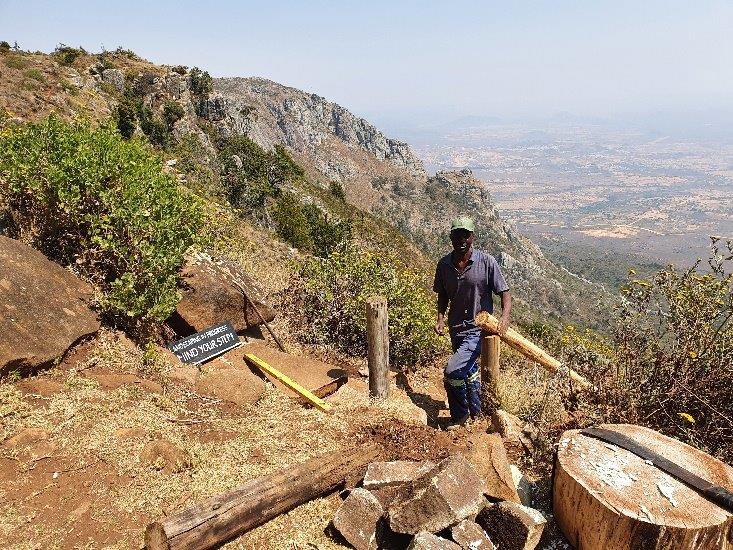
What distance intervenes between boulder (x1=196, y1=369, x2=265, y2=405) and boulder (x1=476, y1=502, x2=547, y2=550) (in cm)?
284

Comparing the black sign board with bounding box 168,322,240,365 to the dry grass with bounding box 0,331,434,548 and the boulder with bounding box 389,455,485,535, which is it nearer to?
the dry grass with bounding box 0,331,434,548

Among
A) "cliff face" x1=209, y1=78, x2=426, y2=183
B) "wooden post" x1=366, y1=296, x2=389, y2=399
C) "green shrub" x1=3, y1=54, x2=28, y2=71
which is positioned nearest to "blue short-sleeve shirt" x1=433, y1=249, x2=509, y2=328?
"wooden post" x1=366, y1=296, x2=389, y2=399

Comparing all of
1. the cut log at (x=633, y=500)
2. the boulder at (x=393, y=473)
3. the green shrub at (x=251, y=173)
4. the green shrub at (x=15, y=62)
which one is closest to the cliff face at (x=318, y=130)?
the green shrub at (x=251, y=173)

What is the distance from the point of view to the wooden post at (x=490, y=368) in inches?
216

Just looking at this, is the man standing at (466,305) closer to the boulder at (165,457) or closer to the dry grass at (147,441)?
the dry grass at (147,441)

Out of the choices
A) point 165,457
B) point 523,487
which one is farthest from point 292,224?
point 523,487

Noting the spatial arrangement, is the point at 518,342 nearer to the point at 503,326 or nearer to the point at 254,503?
the point at 503,326

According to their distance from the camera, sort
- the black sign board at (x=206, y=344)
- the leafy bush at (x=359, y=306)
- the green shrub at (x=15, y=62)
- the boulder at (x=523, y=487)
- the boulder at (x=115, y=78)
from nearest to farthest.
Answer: the boulder at (x=523, y=487) < the black sign board at (x=206, y=344) < the leafy bush at (x=359, y=306) < the green shrub at (x=15, y=62) < the boulder at (x=115, y=78)

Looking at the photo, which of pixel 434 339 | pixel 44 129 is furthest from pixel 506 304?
pixel 44 129

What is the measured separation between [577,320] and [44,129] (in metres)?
77.0

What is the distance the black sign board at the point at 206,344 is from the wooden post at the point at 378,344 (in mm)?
1915

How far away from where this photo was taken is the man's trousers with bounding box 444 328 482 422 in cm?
521

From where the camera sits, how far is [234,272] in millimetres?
7523

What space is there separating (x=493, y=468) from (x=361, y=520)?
1098mm
